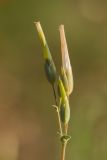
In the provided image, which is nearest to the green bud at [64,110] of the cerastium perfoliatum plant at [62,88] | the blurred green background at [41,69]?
the cerastium perfoliatum plant at [62,88]

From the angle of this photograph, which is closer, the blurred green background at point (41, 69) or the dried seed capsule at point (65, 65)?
the dried seed capsule at point (65, 65)

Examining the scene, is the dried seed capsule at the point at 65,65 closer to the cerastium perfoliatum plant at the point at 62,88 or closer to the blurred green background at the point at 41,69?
the cerastium perfoliatum plant at the point at 62,88

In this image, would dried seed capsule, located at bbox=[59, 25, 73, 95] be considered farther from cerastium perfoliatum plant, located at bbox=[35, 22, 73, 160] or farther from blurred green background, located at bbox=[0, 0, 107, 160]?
blurred green background, located at bbox=[0, 0, 107, 160]

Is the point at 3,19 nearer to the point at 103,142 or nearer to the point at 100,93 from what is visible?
the point at 100,93

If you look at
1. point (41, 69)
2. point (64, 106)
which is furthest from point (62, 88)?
point (41, 69)

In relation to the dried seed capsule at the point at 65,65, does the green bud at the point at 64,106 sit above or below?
below

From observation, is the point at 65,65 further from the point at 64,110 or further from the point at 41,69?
the point at 41,69

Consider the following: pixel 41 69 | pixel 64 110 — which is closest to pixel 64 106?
pixel 64 110

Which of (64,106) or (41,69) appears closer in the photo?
(64,106)

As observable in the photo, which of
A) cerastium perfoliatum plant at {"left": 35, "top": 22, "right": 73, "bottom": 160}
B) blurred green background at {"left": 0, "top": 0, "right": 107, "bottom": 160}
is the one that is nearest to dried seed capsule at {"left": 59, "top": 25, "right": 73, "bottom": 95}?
cerastium perfoliatum plant at {"left": 35, "top": 22, "right": 73, "bottom": 160}

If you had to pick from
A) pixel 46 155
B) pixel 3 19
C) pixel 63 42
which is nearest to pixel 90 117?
pixel 46 155
